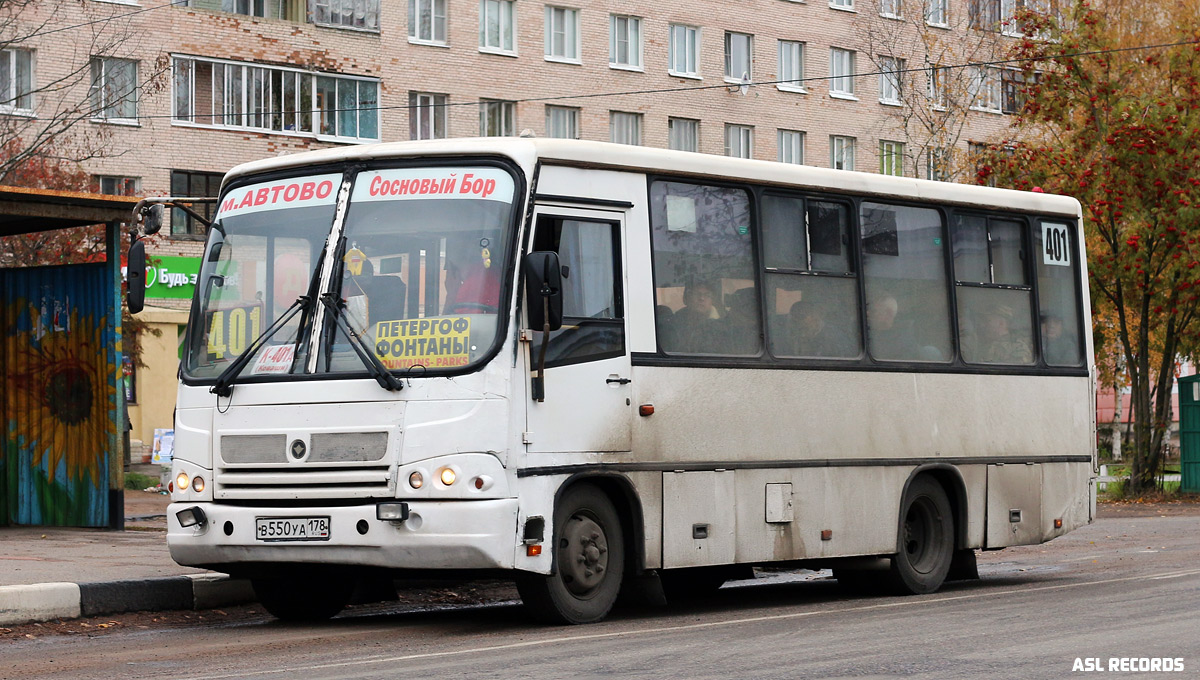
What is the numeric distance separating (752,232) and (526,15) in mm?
39647

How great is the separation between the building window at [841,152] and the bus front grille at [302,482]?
48.8m

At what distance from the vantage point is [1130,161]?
101ft

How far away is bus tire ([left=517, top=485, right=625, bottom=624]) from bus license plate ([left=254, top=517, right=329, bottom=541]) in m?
1.20

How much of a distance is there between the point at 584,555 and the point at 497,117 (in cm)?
4044

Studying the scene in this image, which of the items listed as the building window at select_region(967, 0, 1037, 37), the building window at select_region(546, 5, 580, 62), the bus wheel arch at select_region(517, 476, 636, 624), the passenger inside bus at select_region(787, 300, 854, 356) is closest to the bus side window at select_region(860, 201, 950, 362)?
the passenger inside bus at select_region(787, 300, 854, 356)

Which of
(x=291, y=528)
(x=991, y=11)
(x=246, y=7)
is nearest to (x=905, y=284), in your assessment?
(x=291, y=528)

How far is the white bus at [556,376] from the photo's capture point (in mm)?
10641

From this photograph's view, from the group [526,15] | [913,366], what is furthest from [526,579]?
[526,15]

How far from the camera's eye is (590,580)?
11.2 metres

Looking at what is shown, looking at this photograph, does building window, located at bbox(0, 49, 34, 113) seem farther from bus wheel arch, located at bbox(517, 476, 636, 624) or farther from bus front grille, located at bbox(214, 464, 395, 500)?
bus wheel arch, located at bbox(517, 476, 636, 624)

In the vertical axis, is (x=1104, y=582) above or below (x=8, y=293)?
below

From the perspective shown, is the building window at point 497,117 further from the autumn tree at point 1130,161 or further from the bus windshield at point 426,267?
the bus windshield at point 426,267

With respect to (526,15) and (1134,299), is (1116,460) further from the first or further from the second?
(1134,299)

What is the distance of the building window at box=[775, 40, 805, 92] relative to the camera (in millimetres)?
57469
